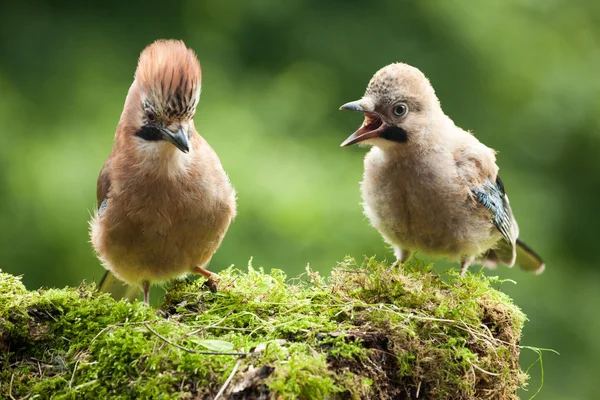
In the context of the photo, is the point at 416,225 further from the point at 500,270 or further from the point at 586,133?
the point at 586,133

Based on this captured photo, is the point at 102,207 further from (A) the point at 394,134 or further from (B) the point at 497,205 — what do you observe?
(B) the point at 497,205

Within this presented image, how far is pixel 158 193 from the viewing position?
4648mm

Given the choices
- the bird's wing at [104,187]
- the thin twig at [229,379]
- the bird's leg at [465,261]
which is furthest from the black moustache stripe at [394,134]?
the thin twig at [229,379]

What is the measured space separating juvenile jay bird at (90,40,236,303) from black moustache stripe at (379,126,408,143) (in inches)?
42.7

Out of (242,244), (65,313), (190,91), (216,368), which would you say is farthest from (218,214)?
(242,244)

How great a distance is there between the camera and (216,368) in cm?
343

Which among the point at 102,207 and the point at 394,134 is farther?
the point at 394,134

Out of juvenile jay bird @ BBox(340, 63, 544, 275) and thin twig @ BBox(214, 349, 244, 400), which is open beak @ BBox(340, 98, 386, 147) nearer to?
juvenile jay bird @ BBox(340, 63, 544, 275)

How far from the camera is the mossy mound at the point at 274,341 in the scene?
342 cm

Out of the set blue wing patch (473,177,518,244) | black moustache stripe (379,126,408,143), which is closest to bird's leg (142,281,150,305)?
black moustache stripe (379,126,408,143)

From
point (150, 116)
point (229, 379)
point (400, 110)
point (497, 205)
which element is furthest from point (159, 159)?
point (497, 205)

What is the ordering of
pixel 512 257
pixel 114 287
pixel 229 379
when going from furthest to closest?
pixel 512 257 → pixel 114 287 → pixel 229 379

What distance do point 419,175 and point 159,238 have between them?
1.71m

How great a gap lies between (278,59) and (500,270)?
10.2 feet
